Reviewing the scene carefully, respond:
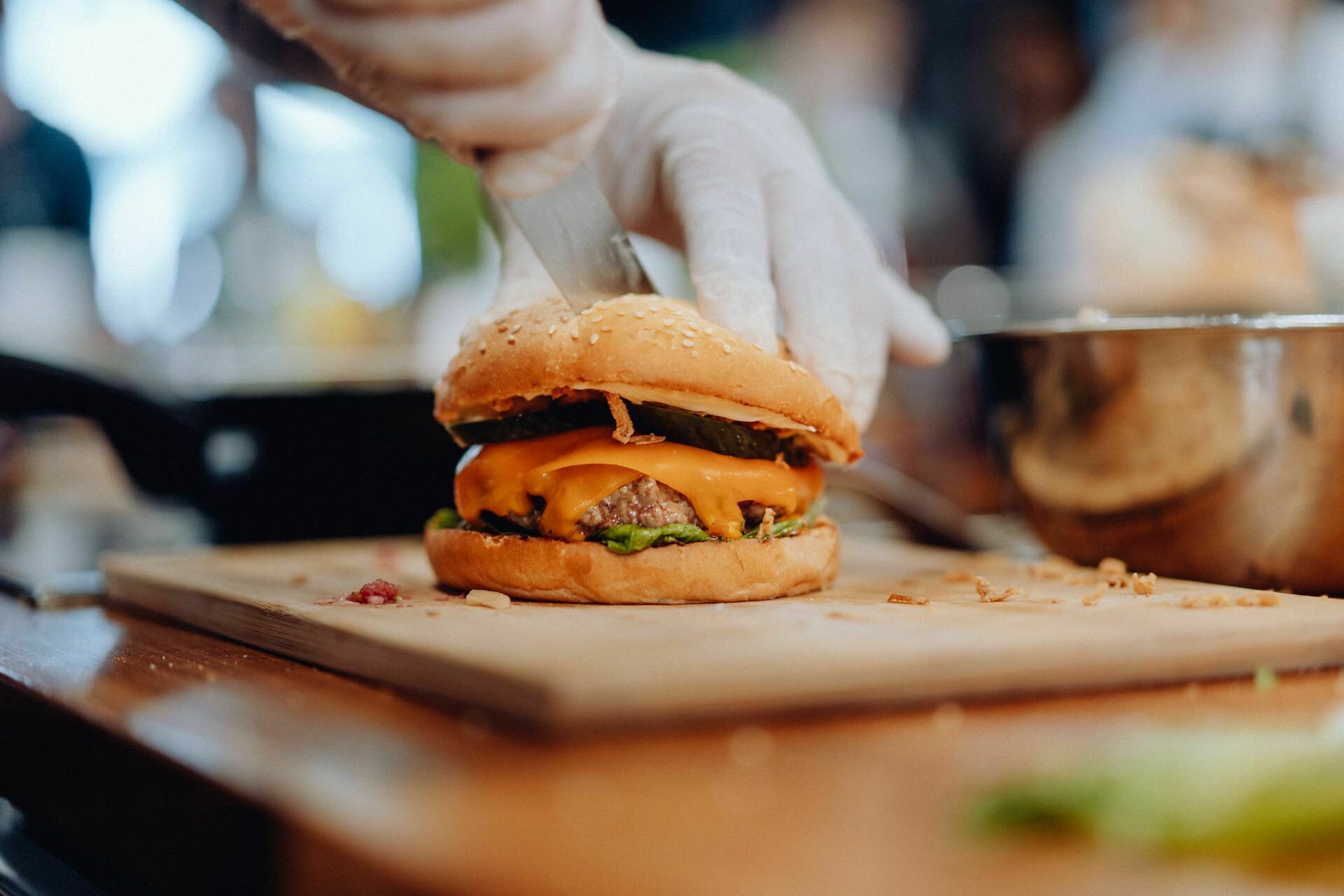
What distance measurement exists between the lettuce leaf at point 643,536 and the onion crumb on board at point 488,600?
18 centimetres

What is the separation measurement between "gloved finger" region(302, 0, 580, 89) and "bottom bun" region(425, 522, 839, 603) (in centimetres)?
76

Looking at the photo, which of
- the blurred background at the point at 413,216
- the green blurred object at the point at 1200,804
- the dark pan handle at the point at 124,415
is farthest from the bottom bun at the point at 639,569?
the blurred background at the point at 413,216

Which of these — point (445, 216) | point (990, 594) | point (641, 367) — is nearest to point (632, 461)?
point (641, 367)

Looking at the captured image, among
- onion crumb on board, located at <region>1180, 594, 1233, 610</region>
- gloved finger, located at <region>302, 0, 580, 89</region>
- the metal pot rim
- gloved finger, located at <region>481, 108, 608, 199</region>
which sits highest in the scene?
gloved finger, located at <region>302, 0, 580, 89</region>

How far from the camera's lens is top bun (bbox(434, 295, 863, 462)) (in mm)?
1889

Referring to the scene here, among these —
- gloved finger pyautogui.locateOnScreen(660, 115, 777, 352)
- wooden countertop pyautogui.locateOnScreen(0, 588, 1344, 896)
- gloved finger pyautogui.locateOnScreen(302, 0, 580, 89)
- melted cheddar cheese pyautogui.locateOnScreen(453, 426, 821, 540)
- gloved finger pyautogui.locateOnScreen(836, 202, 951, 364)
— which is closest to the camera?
wooden countertop pyautogui.locateOnScreen(0, 588, 1344, 896)

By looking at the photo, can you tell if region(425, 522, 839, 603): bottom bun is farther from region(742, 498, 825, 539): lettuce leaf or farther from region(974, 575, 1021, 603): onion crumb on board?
region(974, 575, 1021, 603): onion crumb on board

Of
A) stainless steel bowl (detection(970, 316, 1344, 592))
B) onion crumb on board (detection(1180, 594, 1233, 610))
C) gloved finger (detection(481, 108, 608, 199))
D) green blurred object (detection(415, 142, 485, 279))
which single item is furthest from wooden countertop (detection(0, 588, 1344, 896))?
green blurred object (detection(415, 142, 485, 279))

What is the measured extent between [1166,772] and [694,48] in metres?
9.17

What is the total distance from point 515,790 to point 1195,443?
5.07 feet

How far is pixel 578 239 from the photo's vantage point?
2029 millimetres

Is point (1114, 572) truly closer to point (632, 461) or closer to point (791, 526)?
point (791, 526)

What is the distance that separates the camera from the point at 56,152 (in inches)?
Answer: 267

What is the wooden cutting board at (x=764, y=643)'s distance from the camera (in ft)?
4.00
